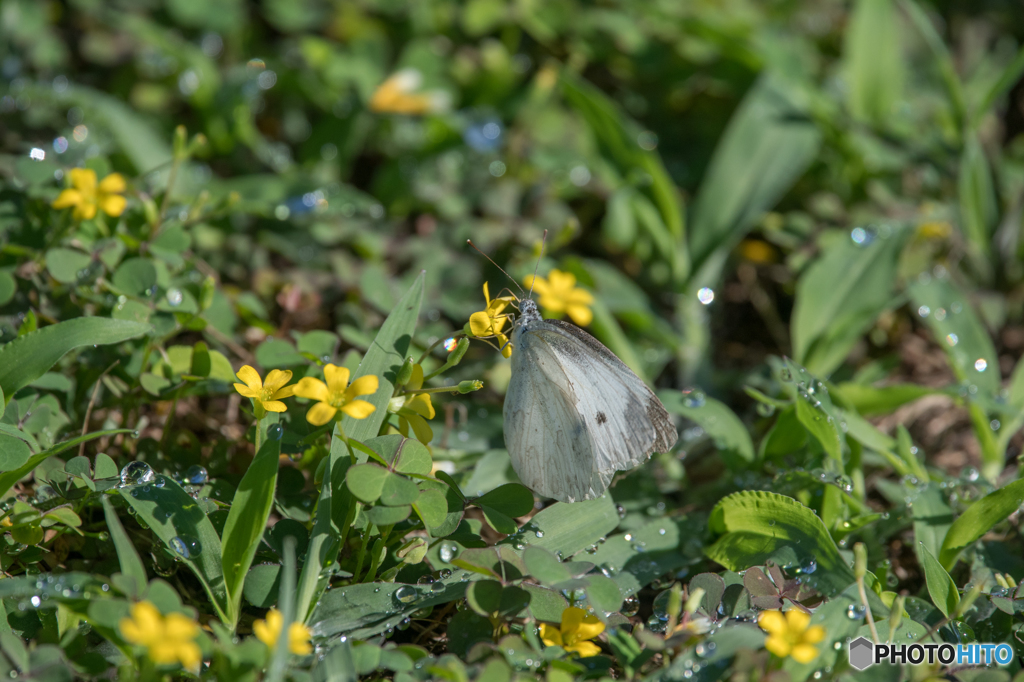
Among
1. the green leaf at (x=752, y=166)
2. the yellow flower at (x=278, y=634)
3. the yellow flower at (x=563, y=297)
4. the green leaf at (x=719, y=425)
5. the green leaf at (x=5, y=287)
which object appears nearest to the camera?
the yellow flower at (x=278, y=634)

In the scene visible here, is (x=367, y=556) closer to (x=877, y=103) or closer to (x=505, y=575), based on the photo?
(x=505, y=575)

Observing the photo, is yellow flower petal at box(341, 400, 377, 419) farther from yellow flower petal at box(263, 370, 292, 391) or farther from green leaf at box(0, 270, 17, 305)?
green leaf at box(0, 270, 17, 305)

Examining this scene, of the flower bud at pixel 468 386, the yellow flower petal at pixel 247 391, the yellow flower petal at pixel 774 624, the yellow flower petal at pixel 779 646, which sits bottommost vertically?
the yellow flower petal at pixel 779 646

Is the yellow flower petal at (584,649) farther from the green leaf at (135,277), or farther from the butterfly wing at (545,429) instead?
the green leaf at (135,277)

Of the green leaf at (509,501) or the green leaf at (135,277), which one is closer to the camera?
the green leaf at (509,501)

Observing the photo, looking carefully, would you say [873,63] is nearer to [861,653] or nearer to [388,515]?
[861,653]

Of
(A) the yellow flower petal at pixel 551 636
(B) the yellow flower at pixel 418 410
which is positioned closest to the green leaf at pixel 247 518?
(B) the yellow flower at pixel 418 410
